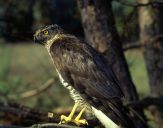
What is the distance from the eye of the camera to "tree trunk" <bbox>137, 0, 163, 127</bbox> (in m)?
8.29

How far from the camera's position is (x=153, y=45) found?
27.3 ft

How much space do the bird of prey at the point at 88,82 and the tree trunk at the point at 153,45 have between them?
2.13 metres

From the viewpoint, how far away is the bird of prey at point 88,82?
5973mm

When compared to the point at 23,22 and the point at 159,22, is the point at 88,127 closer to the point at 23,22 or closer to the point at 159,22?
the point at 159,22

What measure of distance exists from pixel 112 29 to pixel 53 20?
Answer: 2.57 metres

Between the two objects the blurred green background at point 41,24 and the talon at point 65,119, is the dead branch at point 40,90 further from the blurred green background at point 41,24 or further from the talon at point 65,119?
the talon at point 65,119

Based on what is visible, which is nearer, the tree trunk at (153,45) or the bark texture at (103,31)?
the bark texture at (103,31)

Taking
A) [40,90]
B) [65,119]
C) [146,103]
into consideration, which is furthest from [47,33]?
[40,90]

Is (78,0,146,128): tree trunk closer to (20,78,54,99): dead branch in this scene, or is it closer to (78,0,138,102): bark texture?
(78,0,138,102): bark texture

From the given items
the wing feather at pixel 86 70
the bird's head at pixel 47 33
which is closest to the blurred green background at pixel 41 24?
the bird's head at pixel 47 33

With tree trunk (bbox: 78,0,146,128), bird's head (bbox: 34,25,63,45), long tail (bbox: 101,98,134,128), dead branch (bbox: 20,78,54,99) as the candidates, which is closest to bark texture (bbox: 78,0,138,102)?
tree trunk (bbox: 78,0,146,128)

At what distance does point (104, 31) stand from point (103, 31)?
0.01 m

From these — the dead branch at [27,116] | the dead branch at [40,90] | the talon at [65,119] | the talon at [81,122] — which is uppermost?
the talon at [65,119]

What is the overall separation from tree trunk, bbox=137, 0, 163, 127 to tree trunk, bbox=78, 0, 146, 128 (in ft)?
2.99
